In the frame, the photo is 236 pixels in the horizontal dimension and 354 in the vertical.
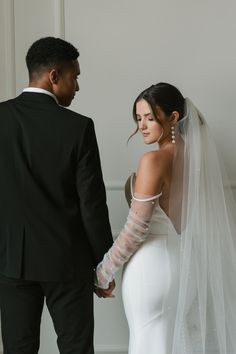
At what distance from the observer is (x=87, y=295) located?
1.43m

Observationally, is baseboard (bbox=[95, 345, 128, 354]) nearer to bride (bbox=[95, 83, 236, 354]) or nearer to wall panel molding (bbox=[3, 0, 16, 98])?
bride (bbox=[95, 83, 236, 354])

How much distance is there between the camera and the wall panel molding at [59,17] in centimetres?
196

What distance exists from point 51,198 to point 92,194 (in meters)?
0.13

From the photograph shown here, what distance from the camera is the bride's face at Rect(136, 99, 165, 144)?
1484mm

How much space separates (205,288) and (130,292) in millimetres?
254

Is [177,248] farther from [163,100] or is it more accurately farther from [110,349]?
[110,349]

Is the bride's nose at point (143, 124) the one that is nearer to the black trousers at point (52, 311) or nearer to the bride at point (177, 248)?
the bride at point (177, 248)

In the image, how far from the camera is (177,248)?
56.8 inches

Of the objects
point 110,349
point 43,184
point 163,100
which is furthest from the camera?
point 110,349

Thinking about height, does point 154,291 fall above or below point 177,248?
below

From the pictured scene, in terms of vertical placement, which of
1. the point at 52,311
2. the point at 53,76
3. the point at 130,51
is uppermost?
the point at 130,51

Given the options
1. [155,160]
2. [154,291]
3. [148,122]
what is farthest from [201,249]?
[148,122]

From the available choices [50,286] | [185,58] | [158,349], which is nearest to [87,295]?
[50,286]

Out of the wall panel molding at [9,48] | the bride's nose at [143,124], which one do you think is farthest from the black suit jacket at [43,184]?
the wall panel molding at [9,48]
